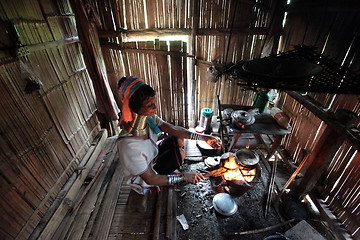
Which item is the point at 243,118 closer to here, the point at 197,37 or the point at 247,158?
the point at 247,158

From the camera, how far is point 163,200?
339 cm

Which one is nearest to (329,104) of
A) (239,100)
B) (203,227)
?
(239,100)

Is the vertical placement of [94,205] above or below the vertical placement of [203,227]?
above

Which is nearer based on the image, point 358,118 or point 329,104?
point 358,118

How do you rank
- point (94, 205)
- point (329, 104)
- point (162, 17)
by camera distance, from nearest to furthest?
point (329, 104) < point (94, 205) < point (162, 17)

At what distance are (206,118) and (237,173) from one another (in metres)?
1.91

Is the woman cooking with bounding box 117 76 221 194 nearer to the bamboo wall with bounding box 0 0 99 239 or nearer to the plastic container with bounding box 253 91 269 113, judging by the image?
the bamboo wall with bounding box 0 0 99 239

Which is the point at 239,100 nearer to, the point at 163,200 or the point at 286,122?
the point at 286,122

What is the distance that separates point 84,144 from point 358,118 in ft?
17.5

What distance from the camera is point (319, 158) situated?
287 centimetres

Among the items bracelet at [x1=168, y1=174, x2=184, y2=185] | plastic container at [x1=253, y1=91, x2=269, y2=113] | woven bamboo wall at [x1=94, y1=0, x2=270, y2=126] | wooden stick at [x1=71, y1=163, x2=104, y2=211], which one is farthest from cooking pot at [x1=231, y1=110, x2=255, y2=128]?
wooden stick at [x1=71, y1=163, x2=104, y2=211]

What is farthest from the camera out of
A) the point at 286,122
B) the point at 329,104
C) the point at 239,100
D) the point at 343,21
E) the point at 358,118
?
the point at 239,100

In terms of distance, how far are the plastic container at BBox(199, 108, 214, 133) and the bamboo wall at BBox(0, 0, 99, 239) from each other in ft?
10.7

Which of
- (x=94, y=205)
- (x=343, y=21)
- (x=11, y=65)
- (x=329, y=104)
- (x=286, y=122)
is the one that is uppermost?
(x=343, y=21)
